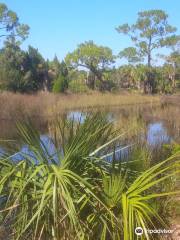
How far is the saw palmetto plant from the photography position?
373 cm

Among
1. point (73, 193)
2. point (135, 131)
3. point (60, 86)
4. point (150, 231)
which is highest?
point (60, 86)

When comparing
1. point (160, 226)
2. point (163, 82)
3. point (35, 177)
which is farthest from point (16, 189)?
point (163, 82)

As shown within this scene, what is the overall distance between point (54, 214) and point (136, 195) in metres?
0.78

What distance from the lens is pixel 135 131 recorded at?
1064 centimetres

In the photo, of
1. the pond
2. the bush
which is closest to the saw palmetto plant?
the pond

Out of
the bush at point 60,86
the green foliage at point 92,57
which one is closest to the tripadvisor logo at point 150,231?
the bush at point 60,86

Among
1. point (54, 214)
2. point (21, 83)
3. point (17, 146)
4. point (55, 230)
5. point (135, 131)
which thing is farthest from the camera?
point (21, 83)

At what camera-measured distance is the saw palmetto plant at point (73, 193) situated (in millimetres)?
3732

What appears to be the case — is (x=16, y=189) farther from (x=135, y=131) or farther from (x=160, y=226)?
→ (x=135, y=131)

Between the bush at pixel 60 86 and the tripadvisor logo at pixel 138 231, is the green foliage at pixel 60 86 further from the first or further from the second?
the tripadvisor logo at pixel 138 231

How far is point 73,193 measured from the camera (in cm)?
390

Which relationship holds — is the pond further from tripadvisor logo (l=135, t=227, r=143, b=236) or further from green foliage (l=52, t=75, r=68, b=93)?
green foliage (l=52, t=75, r=68, b=93)

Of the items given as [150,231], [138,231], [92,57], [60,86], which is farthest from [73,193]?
[92,57]

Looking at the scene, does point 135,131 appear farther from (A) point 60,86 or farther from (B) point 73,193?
(A) point 60,86
